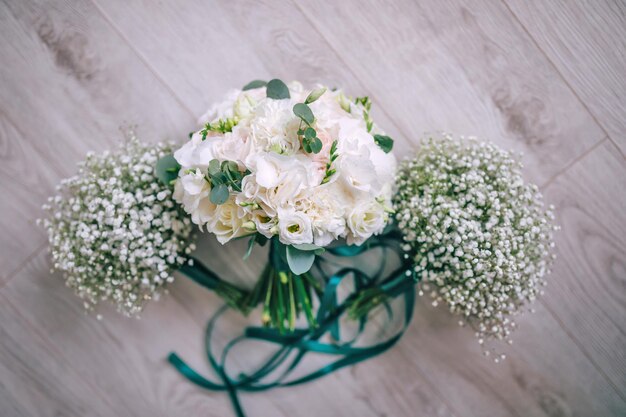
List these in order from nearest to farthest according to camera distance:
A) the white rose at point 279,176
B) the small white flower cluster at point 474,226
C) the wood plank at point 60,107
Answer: the white rose at point 279,176 → the small white flower cluster at point 474,226 → the wood plank at point 60,107

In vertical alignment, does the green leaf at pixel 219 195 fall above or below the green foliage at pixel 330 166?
above

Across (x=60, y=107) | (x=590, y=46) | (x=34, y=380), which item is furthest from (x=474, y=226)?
(x=34, y=380)

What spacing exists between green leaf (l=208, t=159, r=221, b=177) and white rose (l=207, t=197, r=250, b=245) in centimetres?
6

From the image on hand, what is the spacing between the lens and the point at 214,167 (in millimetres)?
721

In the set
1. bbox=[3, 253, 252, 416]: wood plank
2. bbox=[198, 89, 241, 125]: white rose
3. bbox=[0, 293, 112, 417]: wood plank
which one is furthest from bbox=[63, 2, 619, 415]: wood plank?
bbox=[0, 293, 112, 417]: wood plank

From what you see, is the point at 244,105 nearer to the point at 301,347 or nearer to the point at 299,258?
the point at 299,258

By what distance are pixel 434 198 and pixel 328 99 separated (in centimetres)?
32

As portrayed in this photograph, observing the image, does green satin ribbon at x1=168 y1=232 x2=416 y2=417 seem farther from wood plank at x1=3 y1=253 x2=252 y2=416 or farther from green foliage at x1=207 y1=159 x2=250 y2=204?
green foliage at x1=207 y1=159 x2=250 y2=204

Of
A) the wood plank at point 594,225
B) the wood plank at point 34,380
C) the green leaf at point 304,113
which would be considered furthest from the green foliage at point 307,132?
the wood plank at point 34,380

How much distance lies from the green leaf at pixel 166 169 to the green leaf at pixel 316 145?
35 cm

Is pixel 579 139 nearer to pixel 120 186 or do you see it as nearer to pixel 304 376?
pixel 304 376

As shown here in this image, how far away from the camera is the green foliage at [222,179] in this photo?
2.37 ft

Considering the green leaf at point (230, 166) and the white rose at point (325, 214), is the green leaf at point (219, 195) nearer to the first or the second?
the green leaf at point (230, 166)

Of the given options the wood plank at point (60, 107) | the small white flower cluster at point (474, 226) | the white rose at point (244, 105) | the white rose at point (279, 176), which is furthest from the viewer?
the wood plank at point (60, 107)
